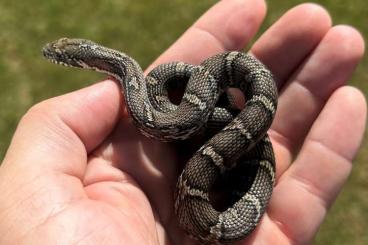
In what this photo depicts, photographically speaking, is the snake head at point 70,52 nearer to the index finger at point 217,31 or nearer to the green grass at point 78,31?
the index finger at point 217,31

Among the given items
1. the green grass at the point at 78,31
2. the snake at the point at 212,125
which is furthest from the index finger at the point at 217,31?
the green grass at the point at 78,31

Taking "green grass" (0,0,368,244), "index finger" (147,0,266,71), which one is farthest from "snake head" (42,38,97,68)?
"green grass" (0,0,368,244)

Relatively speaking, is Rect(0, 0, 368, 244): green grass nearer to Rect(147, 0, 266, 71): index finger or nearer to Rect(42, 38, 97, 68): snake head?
Rect(42, 38, 97, 68): snake head

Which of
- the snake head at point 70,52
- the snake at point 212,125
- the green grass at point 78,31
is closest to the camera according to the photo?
the snake at point 212,125

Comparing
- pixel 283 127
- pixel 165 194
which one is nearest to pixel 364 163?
pixel 283 127

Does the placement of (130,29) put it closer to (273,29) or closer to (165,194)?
(273,29)
